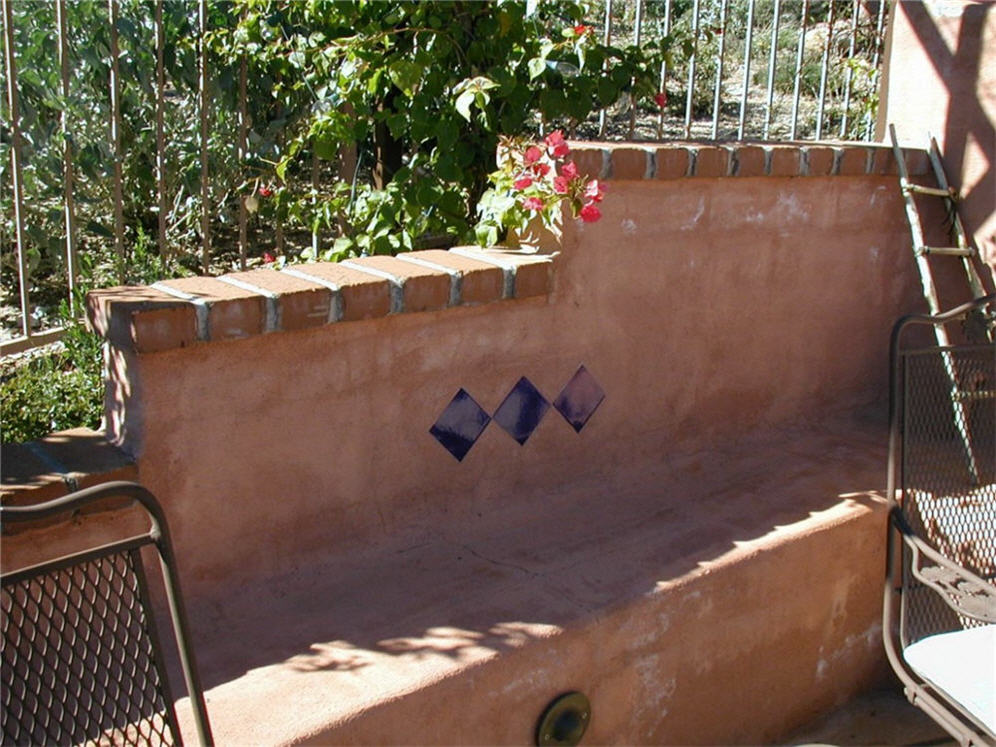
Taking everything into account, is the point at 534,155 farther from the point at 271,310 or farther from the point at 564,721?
the point at 564,721

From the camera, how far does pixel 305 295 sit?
2.80 meters

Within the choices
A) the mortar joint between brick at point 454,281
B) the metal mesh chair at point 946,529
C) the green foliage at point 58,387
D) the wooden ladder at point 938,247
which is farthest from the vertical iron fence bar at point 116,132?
the wooden ladder at point 938,247

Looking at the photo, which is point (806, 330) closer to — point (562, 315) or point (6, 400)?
point (562, 315)

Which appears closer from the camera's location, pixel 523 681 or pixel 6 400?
pixel 523 681

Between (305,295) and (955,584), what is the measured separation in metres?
1.74

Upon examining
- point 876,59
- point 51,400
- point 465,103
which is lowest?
point 51,400

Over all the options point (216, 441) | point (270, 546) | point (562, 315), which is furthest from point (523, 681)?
point (562, 315)

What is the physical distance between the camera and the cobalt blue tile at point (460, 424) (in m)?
3.23

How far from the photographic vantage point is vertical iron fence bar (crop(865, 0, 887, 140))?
5.02 metres

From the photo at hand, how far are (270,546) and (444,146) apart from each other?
142cm

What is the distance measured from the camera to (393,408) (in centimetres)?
309

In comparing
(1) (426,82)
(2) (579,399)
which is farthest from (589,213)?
(1) (426,82)

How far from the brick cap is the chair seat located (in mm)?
1448

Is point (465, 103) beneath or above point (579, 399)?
above
